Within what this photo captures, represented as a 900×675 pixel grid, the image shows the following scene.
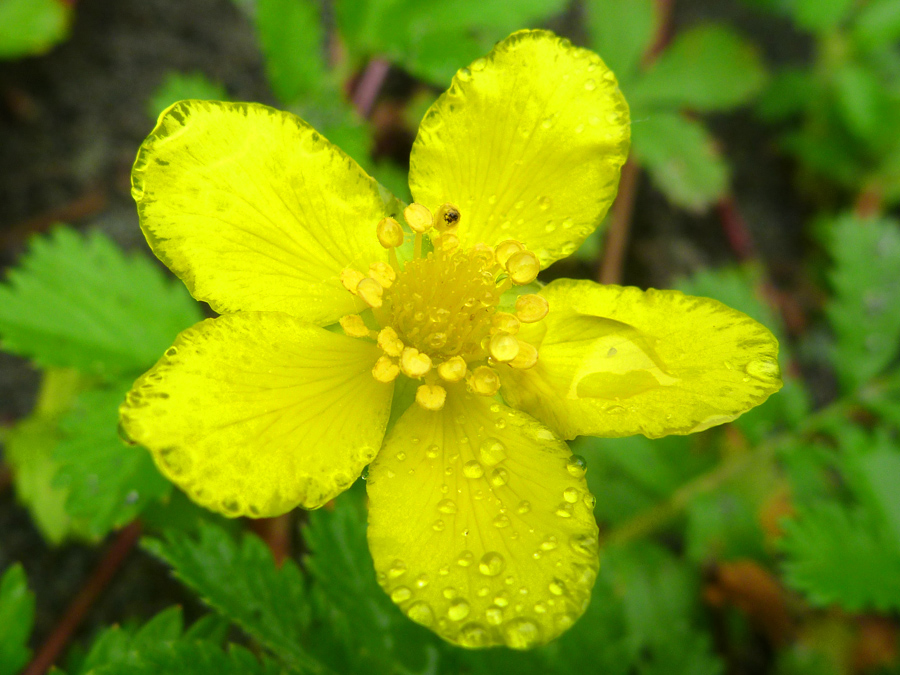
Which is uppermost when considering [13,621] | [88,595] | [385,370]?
[385,370]

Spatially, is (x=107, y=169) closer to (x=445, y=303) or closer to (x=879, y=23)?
(x=445, y=303)

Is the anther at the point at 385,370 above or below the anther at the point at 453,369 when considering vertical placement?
below

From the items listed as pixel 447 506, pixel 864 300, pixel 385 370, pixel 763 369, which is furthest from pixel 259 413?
pixel 864 300

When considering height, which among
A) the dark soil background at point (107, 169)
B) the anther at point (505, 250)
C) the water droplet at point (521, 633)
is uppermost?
the anther at point (505, 250)

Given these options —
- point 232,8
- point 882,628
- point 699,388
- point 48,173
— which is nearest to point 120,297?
point 48,173

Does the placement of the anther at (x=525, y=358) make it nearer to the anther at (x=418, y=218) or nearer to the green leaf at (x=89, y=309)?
the anther at (x=418, y=218)

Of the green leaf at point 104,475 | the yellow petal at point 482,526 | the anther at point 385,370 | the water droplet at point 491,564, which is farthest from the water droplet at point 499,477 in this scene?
the green leaf at point 104,475

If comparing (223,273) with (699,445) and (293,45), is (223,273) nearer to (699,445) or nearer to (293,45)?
(293,45)

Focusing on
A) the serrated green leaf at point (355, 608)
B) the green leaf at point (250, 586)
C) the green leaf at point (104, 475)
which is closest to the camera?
the green leaf at point (250, 586)
